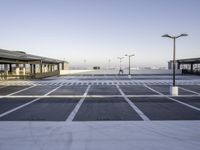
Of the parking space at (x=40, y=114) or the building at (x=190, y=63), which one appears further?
the building at (x=190, y=63)

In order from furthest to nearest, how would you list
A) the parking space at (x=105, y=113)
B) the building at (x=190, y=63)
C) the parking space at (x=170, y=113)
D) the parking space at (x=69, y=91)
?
the building at (x=190, y=63) → the parking space at (x=69, y=91) → the parking space at (x=170, y=113) → the parking space at (x=105, y=113)

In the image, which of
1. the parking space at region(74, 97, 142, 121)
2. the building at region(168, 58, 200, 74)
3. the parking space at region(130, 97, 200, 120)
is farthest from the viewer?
the building at region(168, 58, 200, 74)

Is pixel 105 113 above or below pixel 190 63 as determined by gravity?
below

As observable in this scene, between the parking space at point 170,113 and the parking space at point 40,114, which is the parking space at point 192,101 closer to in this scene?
the parking space at point 170,113

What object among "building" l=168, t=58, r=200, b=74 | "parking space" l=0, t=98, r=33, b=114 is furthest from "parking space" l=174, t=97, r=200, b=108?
"building" l=168, t=58, r=200, b=74

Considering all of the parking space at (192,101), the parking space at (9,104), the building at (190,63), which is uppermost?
the building at (190,63)

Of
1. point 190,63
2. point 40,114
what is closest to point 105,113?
point 40,114

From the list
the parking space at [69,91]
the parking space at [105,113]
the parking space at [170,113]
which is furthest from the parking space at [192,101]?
the parking space at [69,91]

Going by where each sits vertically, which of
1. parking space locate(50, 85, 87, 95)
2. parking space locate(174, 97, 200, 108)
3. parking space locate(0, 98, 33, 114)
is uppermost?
parking space locate(50, 85, 87, 95)

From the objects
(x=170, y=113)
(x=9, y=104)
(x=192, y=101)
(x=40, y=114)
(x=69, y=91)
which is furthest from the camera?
(x=69, y=91)

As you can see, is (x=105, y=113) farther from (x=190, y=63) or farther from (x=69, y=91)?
(x=190, y=63)

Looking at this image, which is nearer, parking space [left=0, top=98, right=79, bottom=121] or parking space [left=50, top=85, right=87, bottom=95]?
parking space [left=0, top=98, right=79, bottom=121]

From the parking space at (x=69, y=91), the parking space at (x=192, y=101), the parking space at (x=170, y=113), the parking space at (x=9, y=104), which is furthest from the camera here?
the parking space at (x=69, y=91)

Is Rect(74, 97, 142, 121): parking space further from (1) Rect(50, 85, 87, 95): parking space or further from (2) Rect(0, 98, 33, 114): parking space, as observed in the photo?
(1) Rect(50, 85, 87, 95): parking space
